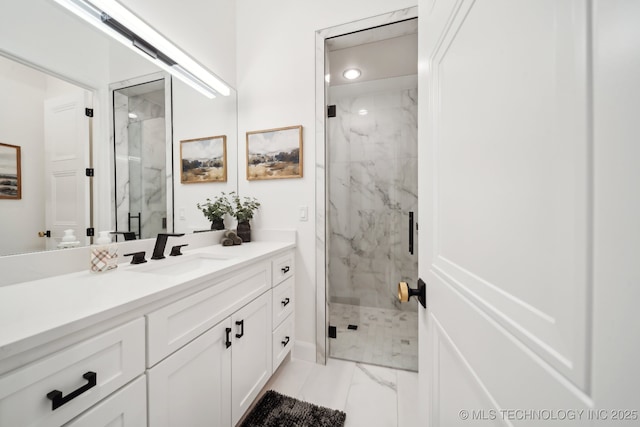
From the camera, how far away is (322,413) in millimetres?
1285

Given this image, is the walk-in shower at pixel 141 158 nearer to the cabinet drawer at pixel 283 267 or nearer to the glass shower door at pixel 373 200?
the cabinet drawer at pixel 283 267

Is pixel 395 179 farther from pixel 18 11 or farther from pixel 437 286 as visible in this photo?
pixel 18 11

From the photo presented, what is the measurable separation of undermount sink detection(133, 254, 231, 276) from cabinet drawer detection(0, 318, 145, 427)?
0.43 metres

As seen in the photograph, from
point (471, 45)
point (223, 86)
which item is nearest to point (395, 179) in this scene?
point (223, 86)

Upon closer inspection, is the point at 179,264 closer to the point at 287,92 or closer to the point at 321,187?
the point at 321,187

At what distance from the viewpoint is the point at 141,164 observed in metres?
1.34

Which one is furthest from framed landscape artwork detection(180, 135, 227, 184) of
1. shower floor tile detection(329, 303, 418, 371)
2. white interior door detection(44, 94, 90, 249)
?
shower floor tile detection(329, 303, 418, 371)

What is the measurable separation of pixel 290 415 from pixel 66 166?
155 centimetres

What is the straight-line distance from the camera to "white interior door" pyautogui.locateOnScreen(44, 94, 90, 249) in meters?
0.96

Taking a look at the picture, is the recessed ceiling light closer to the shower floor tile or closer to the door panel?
the door panel

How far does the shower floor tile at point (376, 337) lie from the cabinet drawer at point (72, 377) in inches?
58.7

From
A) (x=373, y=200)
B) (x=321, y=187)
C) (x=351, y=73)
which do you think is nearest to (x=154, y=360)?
(x=321, y=187)

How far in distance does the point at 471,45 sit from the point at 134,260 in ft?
4.75

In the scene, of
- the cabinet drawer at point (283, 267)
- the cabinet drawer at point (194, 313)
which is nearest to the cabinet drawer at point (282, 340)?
the cabinet drawer at point (283, 267)
